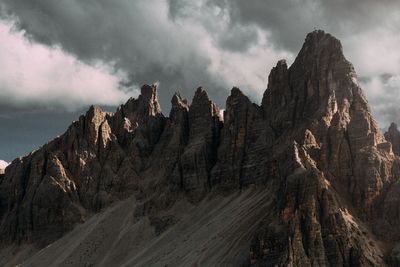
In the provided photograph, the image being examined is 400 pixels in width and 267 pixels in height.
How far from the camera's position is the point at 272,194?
157625mm

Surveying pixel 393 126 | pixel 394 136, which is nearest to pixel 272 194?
pixel 394 136

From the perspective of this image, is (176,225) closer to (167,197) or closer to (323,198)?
(167,197)

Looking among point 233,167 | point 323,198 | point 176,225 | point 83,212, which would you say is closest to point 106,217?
point 83,212

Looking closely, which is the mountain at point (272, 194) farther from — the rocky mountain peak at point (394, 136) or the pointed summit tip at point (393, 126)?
the pointed summit tip at point (393, 126)

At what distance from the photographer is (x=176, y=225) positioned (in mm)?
175625

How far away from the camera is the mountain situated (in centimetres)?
13250

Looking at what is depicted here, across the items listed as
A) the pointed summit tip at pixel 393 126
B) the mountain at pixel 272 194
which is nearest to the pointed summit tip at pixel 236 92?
the mountain at pixel 272 194

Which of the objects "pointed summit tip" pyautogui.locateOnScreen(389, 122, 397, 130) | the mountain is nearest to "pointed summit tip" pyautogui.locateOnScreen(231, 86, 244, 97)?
the mountain

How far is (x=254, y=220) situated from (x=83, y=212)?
64.9 metres

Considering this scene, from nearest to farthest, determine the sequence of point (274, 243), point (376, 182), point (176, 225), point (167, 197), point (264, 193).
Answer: point (274, 243), point (376, 182), point (264, 193), point (176, 225), point (167, 197)

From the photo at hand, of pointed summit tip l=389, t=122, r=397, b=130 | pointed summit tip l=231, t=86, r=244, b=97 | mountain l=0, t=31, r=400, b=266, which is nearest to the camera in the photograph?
mountain l=0, t=31, r=400, b=266


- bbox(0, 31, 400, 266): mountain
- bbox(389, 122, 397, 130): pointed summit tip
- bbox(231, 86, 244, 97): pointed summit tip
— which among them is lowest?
bbox(0, 31, 400, 266): mountain

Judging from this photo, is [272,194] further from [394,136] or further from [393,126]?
[393,126]

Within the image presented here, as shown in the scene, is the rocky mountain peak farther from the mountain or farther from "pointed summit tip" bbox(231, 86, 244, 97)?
"pointed summit tip" bbox(231, 86, 244, 97)
